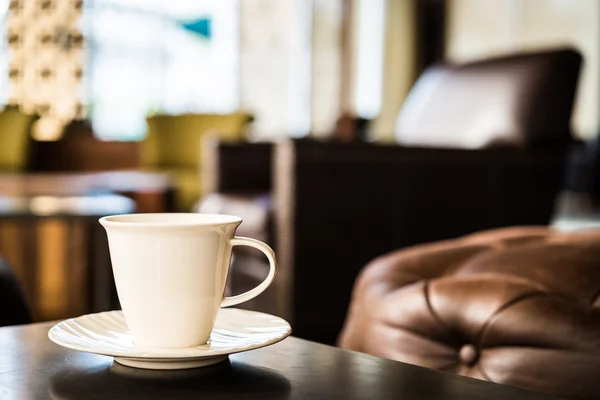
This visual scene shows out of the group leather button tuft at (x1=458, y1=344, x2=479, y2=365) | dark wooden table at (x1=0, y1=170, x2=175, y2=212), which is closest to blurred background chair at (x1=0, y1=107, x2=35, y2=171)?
dark wooden table at (x1=0, y1=170, x2=175, y2=212)

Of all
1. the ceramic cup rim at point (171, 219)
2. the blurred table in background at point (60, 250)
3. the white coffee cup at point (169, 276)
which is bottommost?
the blurred table in background at point (60, 250)

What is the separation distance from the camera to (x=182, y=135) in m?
5.21

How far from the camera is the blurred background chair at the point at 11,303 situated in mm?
1140

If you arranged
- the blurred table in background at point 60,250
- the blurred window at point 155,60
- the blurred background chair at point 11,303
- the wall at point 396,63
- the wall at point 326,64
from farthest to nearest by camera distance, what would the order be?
the wall at point 396,63 < the wall at point 326,64 < the blurred window at point 155,60 < the blurred table in background at point 60,250 < the blurred background chair at point 11,303

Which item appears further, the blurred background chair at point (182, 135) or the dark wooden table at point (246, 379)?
the blurred background chair at point (182, 135)

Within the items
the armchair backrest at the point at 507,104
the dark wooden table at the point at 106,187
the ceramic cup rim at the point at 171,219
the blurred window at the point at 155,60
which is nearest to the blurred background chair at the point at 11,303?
the ceramic cup rim at the point at 171,219

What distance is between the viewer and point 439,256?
1128 millimetres

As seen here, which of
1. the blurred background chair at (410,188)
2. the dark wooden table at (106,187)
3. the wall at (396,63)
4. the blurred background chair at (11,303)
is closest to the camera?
the blurred background chair at (11,303)

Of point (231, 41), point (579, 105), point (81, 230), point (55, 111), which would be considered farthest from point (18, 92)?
point (579, 105)

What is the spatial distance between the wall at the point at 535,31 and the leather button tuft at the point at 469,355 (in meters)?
6.09

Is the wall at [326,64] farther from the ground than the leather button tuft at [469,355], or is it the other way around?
the wall at [326,64]

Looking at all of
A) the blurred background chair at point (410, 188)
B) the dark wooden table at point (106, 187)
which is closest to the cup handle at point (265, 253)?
the blurred background chair at point (410, 188)

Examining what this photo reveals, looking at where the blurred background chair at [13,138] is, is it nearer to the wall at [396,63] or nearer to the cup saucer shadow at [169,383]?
the wall at [396,63]

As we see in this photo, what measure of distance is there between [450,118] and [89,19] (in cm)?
385
